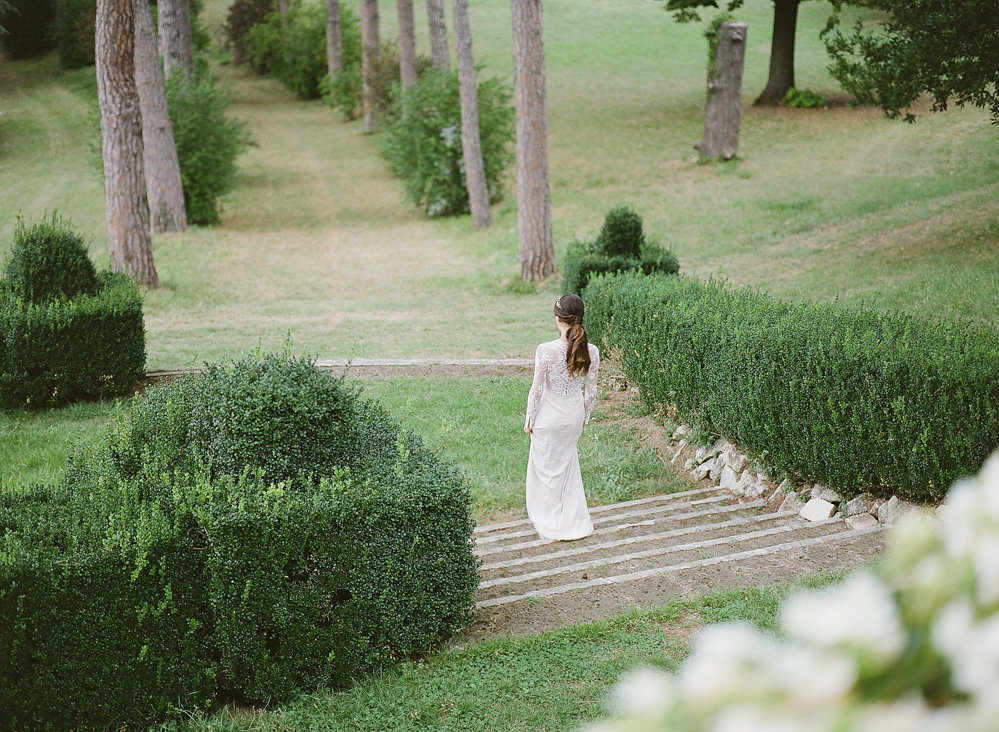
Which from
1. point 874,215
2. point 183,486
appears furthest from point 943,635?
point 874,215

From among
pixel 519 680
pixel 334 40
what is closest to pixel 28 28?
pixel 334 40

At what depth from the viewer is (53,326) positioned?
40.7 feet

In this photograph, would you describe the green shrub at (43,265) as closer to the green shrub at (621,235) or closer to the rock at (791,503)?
the green shrub at (621,235)

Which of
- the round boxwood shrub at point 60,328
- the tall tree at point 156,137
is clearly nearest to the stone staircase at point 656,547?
the round boxwood shrub at point 60,328

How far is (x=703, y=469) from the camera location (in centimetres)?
1023

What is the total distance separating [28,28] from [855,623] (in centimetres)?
6039

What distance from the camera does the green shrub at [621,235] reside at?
15.4 metres

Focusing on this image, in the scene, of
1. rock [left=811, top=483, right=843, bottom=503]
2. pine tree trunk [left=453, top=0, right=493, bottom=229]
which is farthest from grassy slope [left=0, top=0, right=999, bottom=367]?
rock [left=811, top=483, right=843, bottom=503]

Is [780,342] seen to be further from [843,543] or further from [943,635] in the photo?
[943,635]

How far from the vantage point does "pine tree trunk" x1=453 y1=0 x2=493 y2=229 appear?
82.3ft

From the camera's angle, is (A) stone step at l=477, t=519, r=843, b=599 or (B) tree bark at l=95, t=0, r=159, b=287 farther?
(B) tree bark at l=95, t=0, r=159, b=287

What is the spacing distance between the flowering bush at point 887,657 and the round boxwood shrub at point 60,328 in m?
13.1

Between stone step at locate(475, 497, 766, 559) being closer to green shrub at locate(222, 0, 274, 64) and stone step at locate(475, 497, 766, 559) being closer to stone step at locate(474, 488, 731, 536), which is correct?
stone step at locate(474, 488, 731, 536)

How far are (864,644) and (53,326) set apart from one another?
43.3 feet
